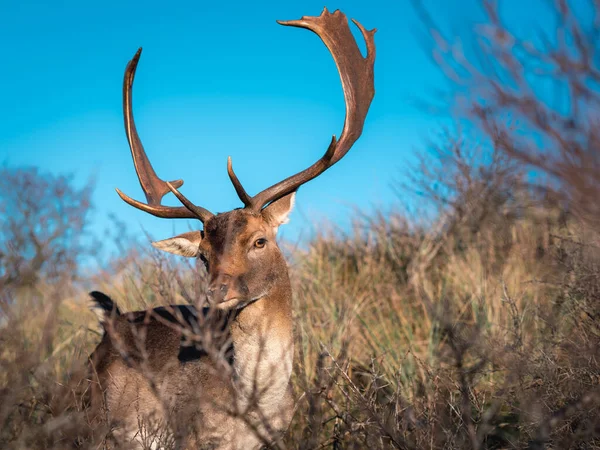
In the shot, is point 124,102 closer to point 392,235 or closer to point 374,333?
point 374,333

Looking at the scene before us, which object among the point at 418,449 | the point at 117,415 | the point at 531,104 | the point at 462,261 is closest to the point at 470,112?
the point at 531,104

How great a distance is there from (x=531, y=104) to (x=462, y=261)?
6.84 metres

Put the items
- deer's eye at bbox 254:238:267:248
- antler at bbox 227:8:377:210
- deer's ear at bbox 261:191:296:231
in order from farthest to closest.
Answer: antler at bbox 227:8:377:210 < deer's ear at bbox 261:191:296:231 < deer's eye at bbox 254:238:267:248

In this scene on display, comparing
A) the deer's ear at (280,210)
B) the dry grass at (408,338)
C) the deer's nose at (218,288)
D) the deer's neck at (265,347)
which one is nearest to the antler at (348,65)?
the deer's ear at (280,210)

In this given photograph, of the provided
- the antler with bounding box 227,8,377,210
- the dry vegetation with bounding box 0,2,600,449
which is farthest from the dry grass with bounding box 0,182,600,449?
the antler with bounding box 227,8,377,210

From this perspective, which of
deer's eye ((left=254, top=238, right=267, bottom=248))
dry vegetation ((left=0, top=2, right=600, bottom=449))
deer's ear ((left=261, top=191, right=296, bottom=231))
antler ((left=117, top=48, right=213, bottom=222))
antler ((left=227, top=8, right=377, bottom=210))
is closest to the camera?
dry vegetation ((left=0, top=2, right=600, bottom=449))

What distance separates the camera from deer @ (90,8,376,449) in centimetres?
377

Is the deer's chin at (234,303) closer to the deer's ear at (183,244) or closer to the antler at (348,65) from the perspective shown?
the deer's ear at (183,244)

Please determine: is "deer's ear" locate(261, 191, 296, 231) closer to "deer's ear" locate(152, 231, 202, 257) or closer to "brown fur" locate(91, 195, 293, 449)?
"brown fur" locate(91, 195, 293, 449)

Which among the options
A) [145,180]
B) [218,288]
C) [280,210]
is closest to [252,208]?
[280,210]

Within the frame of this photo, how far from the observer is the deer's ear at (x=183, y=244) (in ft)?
15.5

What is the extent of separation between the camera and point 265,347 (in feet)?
12.8

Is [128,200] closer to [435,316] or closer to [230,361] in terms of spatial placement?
[230,361]

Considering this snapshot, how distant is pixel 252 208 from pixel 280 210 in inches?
12.5
